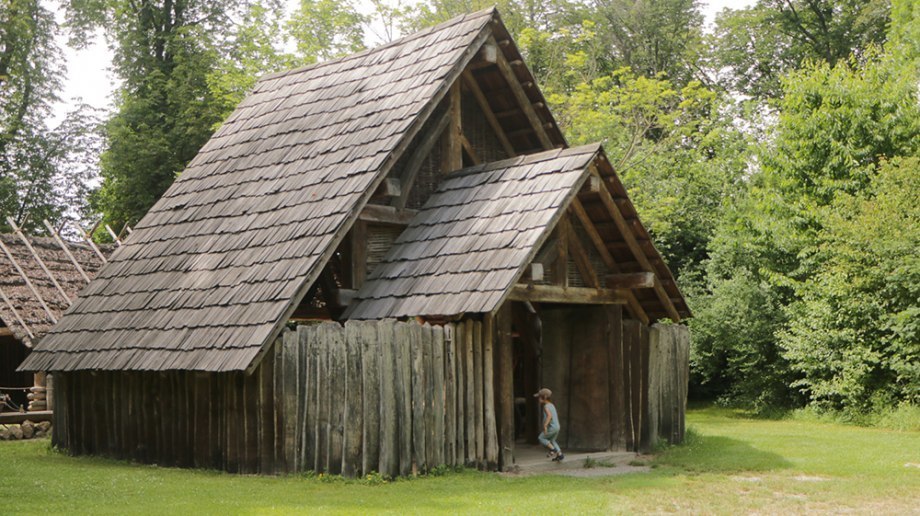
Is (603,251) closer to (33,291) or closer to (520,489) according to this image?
(520,489)

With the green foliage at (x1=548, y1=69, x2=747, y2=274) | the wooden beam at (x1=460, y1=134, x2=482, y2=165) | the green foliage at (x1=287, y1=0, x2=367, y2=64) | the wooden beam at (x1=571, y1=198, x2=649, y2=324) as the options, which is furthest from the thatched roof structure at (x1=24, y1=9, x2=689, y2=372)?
the green foliage at (x1=287, y1=0, x2=367, y2=64)

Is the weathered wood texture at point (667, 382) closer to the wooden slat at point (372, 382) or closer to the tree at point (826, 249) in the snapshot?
the wooden slat at point (372, 382)

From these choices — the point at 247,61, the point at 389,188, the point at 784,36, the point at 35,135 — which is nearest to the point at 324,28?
the point at 247,61

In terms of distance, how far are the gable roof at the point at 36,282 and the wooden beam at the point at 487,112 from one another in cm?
1044

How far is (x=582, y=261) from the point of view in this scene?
16594mm

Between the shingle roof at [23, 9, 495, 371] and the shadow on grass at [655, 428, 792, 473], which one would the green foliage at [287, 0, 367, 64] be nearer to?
the shingle roof at [23, 9, 495, 371]

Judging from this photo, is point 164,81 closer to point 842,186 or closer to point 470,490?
point 842,186

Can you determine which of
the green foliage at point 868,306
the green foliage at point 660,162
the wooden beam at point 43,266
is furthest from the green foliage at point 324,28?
the green foliage at point 868,306

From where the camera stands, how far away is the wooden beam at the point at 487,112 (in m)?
18.2

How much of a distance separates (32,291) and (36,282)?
56cm

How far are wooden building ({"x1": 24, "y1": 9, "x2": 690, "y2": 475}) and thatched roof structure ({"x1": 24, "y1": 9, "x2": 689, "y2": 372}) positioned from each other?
0.14 feet

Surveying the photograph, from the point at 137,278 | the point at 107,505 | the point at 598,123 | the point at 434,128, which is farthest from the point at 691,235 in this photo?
the point at 107,505

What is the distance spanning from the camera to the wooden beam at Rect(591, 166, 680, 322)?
1597 centimetres

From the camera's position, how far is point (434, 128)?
17344 mm
